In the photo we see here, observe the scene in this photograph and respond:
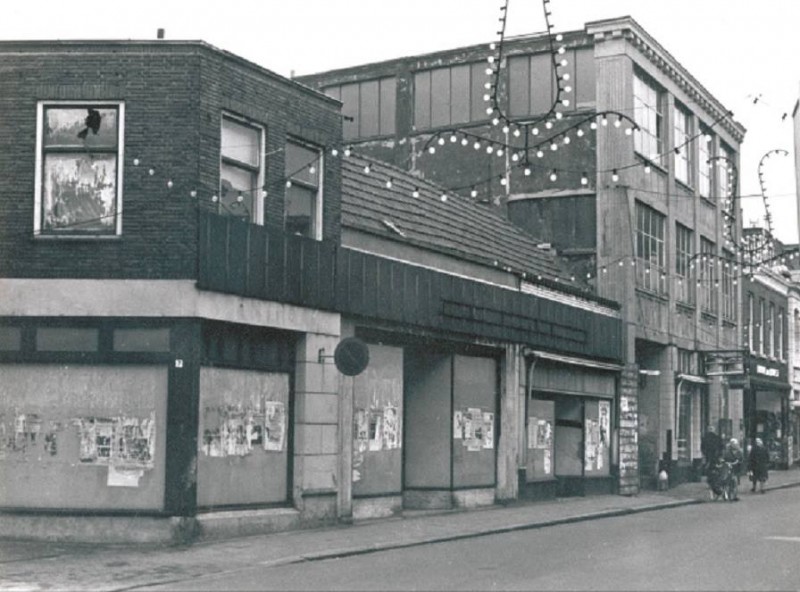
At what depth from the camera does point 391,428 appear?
22.2 m

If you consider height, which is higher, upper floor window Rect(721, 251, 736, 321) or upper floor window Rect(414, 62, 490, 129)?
upper floor window Rect(414, 62, 490, 129)

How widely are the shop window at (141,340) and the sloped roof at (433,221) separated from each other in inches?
191

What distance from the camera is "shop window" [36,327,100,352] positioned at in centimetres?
1706

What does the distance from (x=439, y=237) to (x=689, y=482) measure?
15.2 meters

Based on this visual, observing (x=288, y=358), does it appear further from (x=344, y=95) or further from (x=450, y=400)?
(x=344, y=95)

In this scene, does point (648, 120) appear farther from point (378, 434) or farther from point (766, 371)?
point (378, 434)

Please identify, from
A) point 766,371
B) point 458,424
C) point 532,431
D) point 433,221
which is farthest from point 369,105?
point 766,371

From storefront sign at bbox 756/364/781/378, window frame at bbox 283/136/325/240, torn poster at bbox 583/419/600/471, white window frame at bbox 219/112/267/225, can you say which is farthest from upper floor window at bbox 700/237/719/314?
white window frame at bbox 219/112/267/225

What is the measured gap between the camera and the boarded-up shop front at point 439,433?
2380 centimetres

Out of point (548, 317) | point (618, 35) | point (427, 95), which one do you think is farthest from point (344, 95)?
point (548, 317)

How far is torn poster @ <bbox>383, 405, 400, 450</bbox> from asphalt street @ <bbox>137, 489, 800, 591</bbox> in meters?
2.26

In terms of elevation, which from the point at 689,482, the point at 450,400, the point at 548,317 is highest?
the point at 548,317

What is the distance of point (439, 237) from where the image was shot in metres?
25.4

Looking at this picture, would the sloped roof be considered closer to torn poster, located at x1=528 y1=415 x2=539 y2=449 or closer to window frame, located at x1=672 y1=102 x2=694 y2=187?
torn poster, located at x1=528 y1=415 x2=539 y2=449
